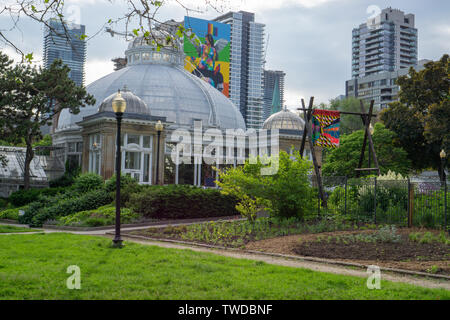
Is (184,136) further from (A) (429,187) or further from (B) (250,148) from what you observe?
(A) (429,187)

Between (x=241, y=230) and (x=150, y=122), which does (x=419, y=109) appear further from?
(x=241, y=230)

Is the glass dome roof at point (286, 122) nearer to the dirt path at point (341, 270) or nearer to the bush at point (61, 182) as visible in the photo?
the bush at point (61, 182)

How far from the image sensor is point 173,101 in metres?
54.7

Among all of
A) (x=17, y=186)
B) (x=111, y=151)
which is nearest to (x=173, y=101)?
(x=111, y=151)

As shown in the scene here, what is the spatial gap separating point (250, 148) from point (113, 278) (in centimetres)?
4646

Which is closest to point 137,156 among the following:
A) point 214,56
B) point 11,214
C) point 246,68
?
point 11,214

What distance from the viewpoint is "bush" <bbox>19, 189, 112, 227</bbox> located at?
2445 centimetres

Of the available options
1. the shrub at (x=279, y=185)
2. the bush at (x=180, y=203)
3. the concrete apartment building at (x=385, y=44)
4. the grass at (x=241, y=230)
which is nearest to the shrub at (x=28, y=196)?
the bush at (x=180, y=203)

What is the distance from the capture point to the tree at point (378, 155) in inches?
1820

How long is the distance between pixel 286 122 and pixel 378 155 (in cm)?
1038

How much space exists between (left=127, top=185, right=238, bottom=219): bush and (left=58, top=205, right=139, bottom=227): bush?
78 cm

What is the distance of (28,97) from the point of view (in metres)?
38.4
